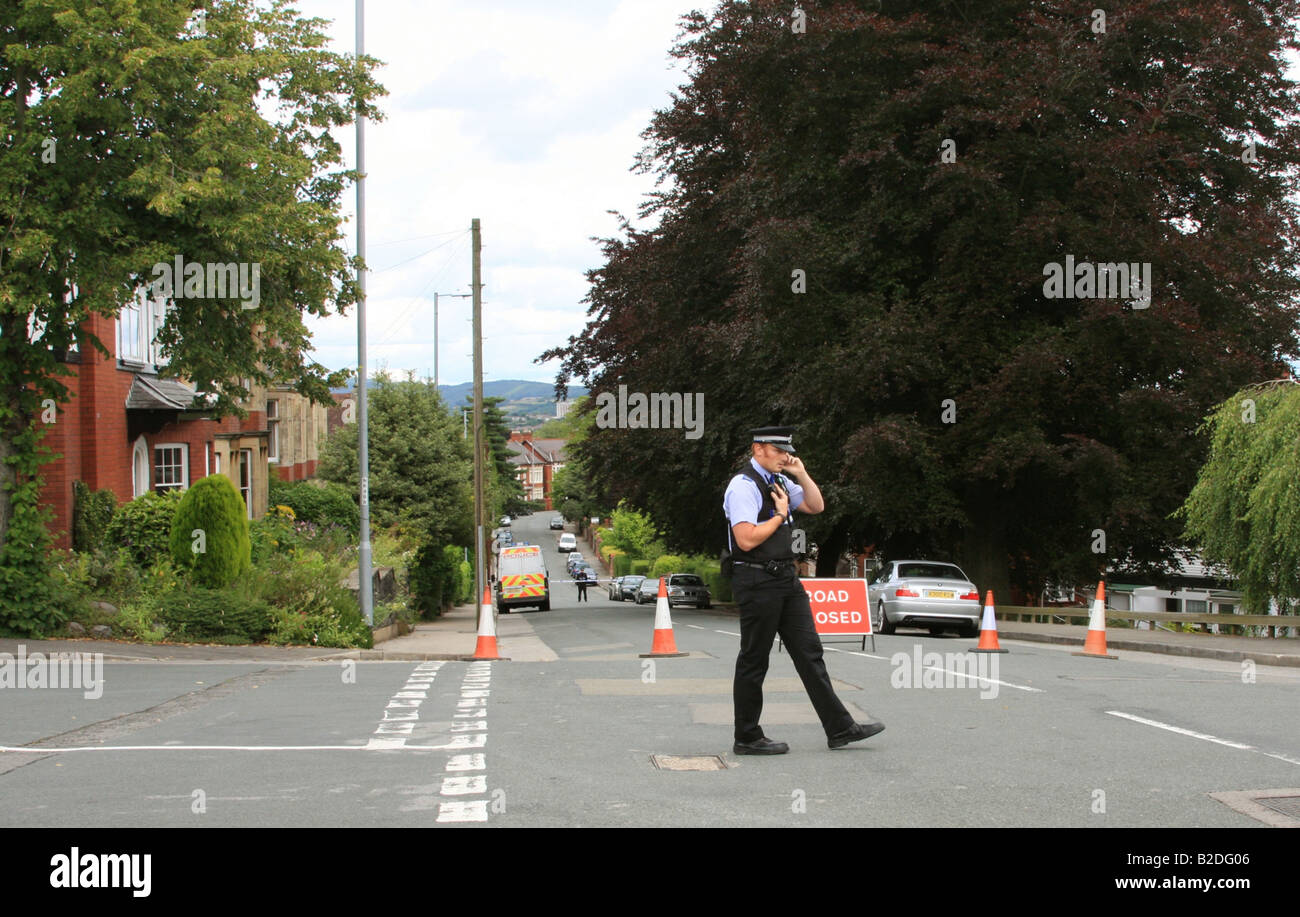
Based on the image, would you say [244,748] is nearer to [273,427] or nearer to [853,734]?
[853,734]

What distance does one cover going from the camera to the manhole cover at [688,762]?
8.03 m

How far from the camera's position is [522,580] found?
2106 inches

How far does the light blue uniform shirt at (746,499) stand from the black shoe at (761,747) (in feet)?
4.43

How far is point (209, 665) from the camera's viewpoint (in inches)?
623

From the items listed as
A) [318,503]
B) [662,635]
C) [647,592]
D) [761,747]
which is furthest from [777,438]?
[647,592]

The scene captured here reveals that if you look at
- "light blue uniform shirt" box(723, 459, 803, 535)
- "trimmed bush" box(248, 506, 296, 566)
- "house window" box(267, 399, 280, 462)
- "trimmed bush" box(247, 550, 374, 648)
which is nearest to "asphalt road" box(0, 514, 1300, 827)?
"light blue uniform shirt" box(723, 459, 803, 535)

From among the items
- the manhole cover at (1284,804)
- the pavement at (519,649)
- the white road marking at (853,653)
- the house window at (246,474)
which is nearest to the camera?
the manhole cover at (1284,804)

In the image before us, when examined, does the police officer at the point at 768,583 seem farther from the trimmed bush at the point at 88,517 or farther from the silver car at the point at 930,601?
the trimmed bush at the point at 88,517

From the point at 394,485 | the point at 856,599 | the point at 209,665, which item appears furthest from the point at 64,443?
the point at 394,485

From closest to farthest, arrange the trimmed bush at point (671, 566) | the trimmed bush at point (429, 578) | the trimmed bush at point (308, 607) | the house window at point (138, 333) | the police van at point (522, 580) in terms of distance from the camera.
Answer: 1. the trimmed bush at point (308, 607)
2. the house window at point (138, 333)
3. the trimmed bush at point (429, 578)
4. the police van at point (522, 580)
5. the trimmed bush at point (671, 566)

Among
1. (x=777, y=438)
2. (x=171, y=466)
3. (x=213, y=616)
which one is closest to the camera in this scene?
(x=777, y=438)

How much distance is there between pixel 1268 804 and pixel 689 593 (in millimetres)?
47472

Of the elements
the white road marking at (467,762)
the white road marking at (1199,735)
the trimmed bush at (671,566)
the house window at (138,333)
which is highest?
the house window at (138,333)

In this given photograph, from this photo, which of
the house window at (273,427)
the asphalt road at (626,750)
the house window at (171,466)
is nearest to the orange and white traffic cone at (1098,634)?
the asphalt road at (626,750)
